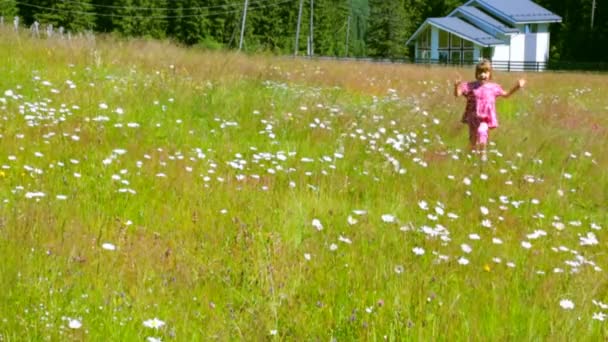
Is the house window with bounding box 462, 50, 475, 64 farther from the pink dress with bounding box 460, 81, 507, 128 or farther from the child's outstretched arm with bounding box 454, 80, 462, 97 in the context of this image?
the child's outstretched arm with bounding box 454, 80, 462, 97

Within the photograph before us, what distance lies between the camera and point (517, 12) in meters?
61.2

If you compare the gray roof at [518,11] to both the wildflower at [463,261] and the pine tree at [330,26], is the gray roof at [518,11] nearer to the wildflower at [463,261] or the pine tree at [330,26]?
Result: the pine tree at [330,26]

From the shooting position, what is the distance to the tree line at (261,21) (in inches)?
2746

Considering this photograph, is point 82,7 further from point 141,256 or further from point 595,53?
point 141,256

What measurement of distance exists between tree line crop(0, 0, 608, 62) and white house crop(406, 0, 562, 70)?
9.53 metres

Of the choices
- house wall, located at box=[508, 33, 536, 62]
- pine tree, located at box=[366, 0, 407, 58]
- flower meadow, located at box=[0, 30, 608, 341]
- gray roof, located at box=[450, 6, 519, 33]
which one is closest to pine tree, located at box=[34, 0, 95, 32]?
pine tree, located at box=[366, 0, 407, 58]

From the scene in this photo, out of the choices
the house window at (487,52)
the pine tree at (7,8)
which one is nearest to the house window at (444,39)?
the house window at (487,52)

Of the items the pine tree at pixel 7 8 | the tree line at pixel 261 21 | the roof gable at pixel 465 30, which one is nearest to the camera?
the roof gable at pixel 465 30

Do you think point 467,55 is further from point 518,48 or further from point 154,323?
point 154,323

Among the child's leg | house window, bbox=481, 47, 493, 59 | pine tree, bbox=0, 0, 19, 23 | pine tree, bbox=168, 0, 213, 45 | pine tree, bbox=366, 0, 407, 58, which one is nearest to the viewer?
the child's leg

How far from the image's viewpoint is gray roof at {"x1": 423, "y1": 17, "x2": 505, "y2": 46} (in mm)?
57659

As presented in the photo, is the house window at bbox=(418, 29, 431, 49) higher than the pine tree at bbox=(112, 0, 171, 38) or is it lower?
lower

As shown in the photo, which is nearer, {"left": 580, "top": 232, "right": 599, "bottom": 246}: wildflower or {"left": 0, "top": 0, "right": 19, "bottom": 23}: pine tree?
{"left": 580, "top": 232, "right": 599, "bottom": 246}: wildflower

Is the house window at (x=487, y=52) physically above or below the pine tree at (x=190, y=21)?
below
